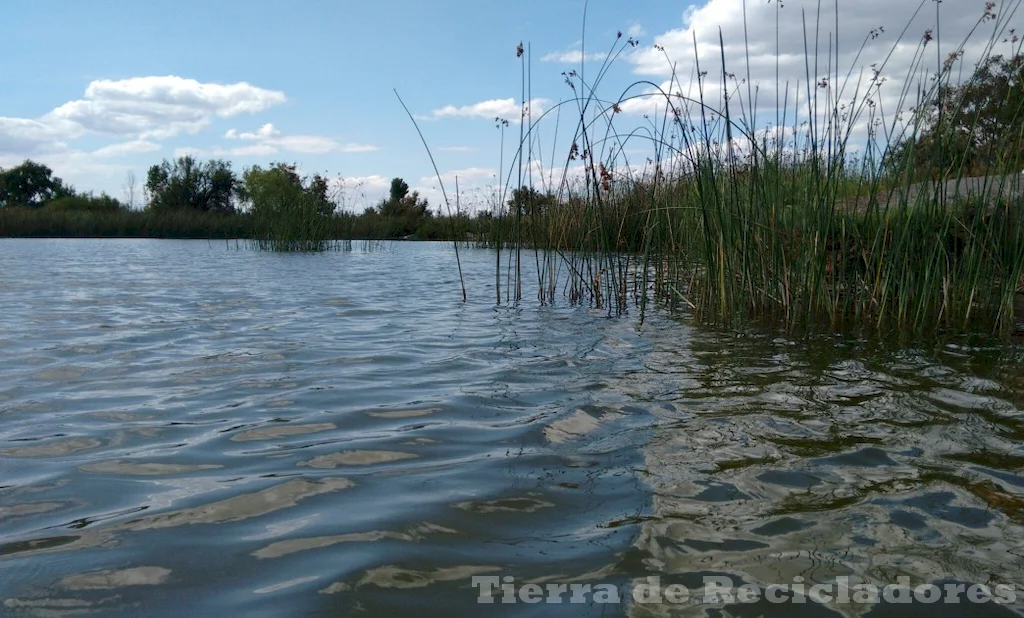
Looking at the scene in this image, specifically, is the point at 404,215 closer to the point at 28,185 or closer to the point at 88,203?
the point at 88,203

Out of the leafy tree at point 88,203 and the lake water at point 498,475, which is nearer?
the lake water at point 498,475

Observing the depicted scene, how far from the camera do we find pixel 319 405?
2490mm

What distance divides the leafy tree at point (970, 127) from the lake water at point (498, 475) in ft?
3.29

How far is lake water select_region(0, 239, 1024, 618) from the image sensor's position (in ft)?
4.10

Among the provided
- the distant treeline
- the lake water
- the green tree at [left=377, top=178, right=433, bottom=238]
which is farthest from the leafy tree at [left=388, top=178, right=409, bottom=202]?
the lake water

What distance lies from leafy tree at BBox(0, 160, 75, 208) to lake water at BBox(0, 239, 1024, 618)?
49.4 m

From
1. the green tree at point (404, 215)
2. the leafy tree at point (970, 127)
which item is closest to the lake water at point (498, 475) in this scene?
the leafy tree at point (970, 127)

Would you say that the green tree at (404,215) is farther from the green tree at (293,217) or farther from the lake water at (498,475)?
the lake water at (498,475)

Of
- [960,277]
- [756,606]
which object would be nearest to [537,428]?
[756,606]

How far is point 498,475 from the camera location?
5.93 feet

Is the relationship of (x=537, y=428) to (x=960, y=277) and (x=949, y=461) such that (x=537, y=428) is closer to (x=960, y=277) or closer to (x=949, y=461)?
(x=949, y=461)

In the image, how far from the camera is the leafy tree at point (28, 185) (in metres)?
43.9

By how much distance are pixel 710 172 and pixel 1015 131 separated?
1.71 metres

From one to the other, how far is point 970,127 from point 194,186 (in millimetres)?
40001
